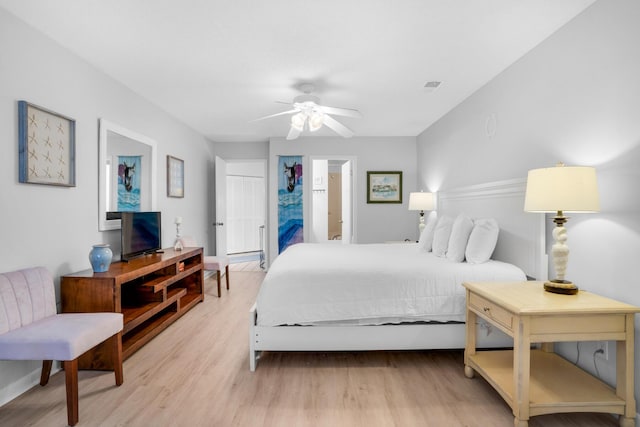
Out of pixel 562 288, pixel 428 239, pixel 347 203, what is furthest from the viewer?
pixel 347 203

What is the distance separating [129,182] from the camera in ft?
10.7

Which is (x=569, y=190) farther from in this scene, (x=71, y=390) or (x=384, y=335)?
(x=71, y=390)

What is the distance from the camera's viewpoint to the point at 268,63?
2.68m

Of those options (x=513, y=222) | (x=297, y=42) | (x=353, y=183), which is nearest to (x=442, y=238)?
(x=513, y=222)

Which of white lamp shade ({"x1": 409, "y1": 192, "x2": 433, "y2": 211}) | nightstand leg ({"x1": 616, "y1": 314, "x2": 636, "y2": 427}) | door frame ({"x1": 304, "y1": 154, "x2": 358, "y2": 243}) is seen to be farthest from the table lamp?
nightstand leg ({"x1": 616, "y1": 314, "x2": 636, "y2": 427})

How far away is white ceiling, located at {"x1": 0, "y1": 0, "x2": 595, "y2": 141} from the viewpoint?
6.44 feet

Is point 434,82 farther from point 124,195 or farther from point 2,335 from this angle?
point 2,335

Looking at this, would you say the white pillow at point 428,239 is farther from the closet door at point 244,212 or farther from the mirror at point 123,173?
the closet door at point 244,212

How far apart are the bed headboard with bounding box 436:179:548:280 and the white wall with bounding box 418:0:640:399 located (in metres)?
0.17

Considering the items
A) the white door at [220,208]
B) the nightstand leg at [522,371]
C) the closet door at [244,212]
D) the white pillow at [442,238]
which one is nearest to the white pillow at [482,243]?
the white pillow at [442,238]

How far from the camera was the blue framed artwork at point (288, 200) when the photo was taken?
5.51 metres

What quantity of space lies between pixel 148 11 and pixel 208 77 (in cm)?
100

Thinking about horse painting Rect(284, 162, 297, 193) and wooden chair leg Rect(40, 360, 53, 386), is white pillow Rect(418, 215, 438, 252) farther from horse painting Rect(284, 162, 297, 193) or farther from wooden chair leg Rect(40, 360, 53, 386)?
wooden chair leg Rect(40, 360, 53, 386)

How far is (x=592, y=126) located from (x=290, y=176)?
4.16 m
